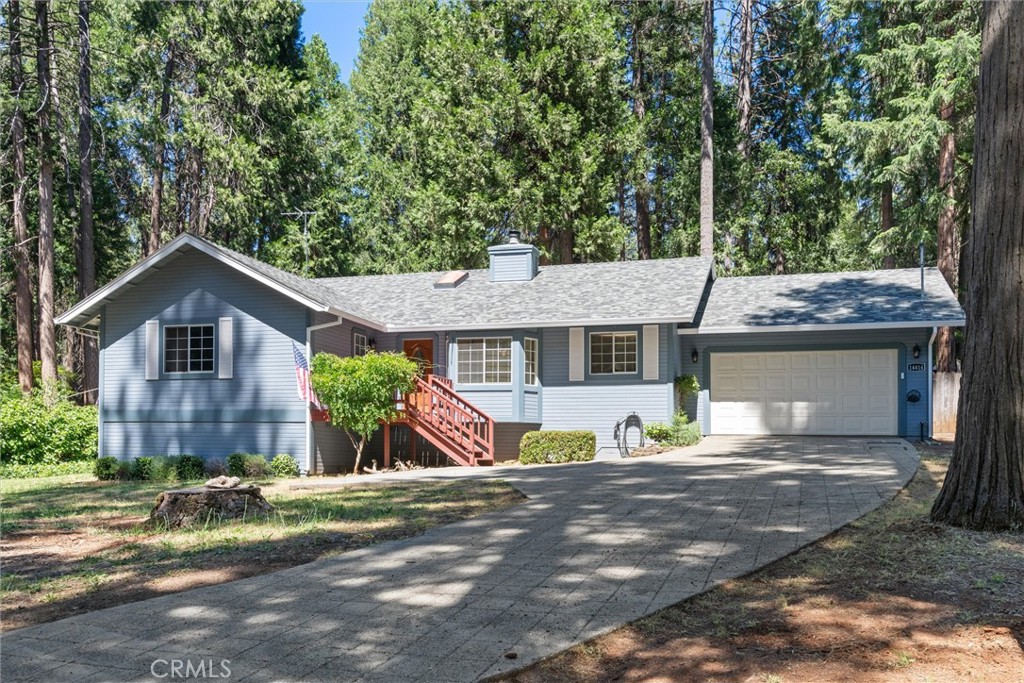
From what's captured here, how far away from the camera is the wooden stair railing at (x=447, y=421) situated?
17.2 metres

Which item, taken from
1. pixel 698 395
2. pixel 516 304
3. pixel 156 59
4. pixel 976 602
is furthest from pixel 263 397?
pixel 156 59

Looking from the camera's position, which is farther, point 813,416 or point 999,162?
point 813,416

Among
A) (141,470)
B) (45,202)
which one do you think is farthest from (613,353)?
(45,202)

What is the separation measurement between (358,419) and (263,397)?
7.76 ft

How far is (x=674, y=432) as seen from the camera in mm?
18062

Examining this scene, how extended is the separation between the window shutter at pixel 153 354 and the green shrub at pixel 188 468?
227 cm

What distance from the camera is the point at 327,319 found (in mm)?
17406

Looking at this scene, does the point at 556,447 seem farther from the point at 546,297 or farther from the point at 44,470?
the point at 44,470

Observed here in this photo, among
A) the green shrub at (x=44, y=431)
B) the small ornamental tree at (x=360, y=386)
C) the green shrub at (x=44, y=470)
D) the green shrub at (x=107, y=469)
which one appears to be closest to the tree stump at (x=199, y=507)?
the small ornamental tree at (x=360, y=386)

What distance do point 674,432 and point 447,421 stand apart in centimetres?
474

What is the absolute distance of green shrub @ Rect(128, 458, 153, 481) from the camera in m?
16.5

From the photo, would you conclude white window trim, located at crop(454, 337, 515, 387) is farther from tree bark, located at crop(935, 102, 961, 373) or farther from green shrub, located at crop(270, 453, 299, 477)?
tree bark, located at crop(935, 102, 961, 373)

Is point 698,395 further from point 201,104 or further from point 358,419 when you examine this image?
point 201,104

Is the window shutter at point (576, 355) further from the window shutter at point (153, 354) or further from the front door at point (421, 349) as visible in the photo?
the window shutter at point (153, 354)
